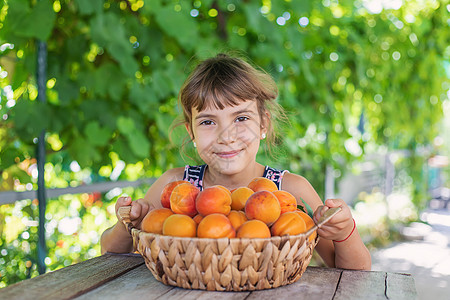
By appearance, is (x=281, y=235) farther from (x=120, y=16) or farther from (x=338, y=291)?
(x=120, y=16)

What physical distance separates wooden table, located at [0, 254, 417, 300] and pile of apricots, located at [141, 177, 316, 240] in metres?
0.12

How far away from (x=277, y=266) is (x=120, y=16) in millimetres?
1629

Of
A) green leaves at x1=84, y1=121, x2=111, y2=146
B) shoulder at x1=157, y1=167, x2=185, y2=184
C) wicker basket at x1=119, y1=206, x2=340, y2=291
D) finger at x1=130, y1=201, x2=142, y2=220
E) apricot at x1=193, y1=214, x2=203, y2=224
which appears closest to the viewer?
wicker basket at x1=119, y1=206, x2=340, y2=291

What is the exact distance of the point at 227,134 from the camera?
4.73ft

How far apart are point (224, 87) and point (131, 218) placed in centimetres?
51

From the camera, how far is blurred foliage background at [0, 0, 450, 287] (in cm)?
195

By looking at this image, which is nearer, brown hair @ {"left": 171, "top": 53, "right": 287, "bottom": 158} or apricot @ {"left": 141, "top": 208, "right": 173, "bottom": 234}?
apricot @ {"left": 141, "top": 208, "right": 173, "bottom": 234}

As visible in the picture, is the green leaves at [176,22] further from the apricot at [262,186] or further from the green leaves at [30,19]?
the apricot at [262,186]

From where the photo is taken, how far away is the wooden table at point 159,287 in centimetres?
92

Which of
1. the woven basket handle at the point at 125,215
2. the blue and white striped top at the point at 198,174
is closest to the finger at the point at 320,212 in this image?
the woven basket handle at the point at 125,215

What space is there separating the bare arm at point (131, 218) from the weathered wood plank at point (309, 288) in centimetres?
41

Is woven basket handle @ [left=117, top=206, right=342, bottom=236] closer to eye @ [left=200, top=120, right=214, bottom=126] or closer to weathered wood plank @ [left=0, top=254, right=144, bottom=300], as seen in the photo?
weathered wood plank @ [left=0, top=254, right=144, bottom=300]

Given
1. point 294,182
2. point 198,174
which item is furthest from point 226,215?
point 198,174

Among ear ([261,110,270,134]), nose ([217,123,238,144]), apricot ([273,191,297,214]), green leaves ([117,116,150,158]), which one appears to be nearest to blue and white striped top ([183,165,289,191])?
ear ([261,110,270,134])
